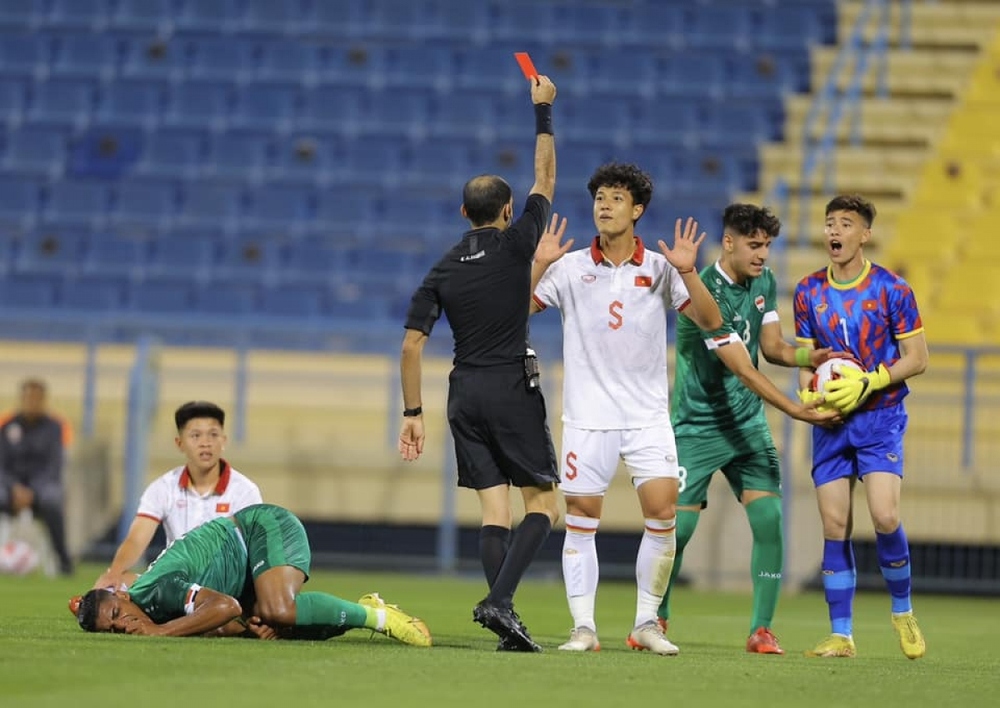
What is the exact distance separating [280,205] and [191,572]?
12626 mm

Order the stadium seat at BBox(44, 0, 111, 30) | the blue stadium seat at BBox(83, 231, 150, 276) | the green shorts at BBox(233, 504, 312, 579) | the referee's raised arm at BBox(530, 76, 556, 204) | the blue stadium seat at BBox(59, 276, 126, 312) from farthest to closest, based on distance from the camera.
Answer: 1. the stadium seat at BBox(44, 0, 111, 30)
2. the blue stadium seat at BBox(83, 231, 150, 276)
3. the blue stadium seat at BBox(59, 276, 126, 312)
4. the referee's raised arm at BBox(530, 76, 556, 204)
5. the green shorts at BBox(233, 504, 312, 579)

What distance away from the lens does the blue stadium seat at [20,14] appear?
22.1 m

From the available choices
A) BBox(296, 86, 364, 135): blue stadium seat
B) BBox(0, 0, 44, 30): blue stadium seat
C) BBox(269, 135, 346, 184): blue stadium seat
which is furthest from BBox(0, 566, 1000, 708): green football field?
BBox(0, 0, 44, 30): blue stadium seat

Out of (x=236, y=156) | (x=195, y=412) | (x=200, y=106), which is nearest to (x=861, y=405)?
(x=195, y=412)

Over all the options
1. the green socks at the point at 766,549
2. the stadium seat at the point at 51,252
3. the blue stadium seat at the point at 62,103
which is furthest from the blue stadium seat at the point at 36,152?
the green socks at the point at 766,549

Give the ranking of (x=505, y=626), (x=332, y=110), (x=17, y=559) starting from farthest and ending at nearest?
(x=332, y=110), (x=17, y=559), (x=505, y=626)

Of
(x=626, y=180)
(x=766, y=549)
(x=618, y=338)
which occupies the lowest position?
(x=766, y=549)

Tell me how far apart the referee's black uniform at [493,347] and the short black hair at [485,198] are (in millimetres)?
63

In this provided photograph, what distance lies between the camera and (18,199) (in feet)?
65.6

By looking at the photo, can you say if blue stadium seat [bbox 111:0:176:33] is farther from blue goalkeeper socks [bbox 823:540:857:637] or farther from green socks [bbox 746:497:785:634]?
blue goalkeeper socks [bbox 823:540:857:637]

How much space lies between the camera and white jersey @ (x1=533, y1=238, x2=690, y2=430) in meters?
7.66

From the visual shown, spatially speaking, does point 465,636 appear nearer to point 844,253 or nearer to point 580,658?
point 580,658

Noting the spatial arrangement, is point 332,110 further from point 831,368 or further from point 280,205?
point 831,368

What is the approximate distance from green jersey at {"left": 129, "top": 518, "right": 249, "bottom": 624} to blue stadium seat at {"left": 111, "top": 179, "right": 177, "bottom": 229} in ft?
41.0
